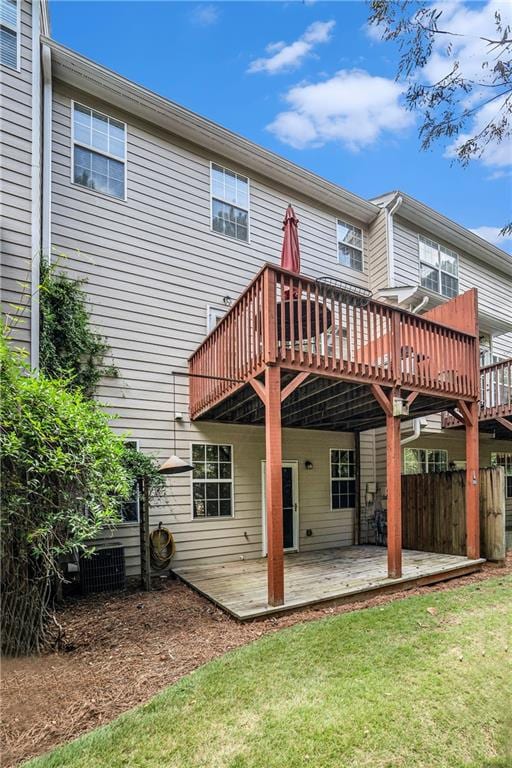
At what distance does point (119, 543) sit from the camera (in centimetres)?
663

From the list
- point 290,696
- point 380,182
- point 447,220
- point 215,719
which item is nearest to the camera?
point 215,719

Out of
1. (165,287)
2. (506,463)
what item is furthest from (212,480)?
(506,463)

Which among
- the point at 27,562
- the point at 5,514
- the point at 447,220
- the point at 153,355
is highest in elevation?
the point at 447,220

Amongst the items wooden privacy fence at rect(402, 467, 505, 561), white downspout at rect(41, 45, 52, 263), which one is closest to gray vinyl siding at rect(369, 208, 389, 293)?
wooden privacy fence at rect(402, 467, 505, 561)

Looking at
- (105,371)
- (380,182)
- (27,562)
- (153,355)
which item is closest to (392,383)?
(153,355)

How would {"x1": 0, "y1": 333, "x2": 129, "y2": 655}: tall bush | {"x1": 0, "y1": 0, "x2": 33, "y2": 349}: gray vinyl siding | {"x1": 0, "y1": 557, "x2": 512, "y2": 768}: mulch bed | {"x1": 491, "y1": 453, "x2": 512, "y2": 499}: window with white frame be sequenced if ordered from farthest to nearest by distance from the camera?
1. {"x1": 491, "y1": 453, "x2": 512, "y2": 499}: window with white frame
2. {"x1": 0, "y1": 0, "x2": 33, "y2": 349}: gray vinyl siding
3. {"x1": 0, "y1": 333, "x2": 129, "y2": 655}: tall bush
4. {"x1": 0, "y1": 557, "x2": 512, "y2": 768}: mulch bed

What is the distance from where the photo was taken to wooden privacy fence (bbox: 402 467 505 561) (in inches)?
289

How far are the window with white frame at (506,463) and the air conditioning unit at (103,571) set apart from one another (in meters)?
11.4

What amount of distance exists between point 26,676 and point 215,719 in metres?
1.76

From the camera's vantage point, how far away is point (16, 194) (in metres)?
5.52

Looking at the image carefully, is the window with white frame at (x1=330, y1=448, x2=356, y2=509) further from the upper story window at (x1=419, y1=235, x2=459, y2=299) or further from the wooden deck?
the upper story window at (x1=419, y1=235, x2=459, y2=299)

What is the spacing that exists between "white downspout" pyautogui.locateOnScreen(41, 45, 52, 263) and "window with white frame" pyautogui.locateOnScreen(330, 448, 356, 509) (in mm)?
6728

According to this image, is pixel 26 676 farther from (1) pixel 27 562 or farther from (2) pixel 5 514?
(2) pixel 5 514

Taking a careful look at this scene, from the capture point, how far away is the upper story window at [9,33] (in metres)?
5.69
